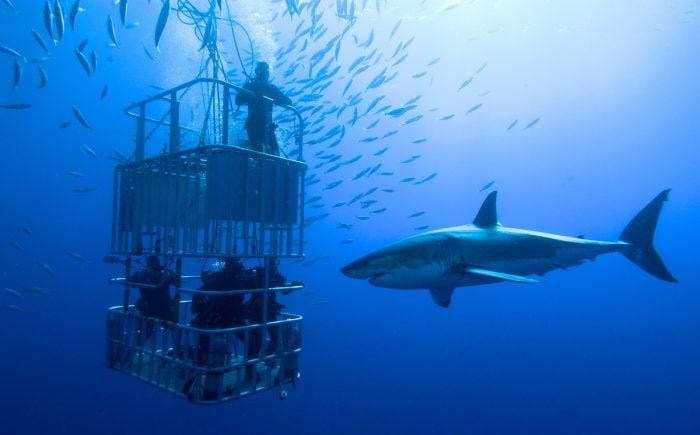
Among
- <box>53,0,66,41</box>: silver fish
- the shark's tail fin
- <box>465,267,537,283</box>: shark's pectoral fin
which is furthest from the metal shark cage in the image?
the shark's tail fin

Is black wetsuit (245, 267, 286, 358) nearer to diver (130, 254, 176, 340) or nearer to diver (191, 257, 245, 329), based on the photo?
diver (191, 257, 245, 329)

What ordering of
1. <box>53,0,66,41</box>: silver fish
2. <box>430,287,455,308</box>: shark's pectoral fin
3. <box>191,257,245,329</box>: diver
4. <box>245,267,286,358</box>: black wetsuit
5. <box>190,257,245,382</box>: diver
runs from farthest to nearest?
1. <box>53,0,66,41</box>: silver fish
2. <box>430,287,455,308</box>: shark's pectoral fin
3. <box>245,267,286,358</box>: black wetsuit
4. <box>191,257,245,329</box>: diver
5. <box>190,257,245,382</box>: diver

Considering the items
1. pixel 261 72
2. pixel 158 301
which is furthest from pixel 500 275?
pixel 261 72

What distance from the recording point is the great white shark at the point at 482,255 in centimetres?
435

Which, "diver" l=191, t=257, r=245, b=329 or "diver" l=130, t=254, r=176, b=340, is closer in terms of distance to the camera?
"diver" l=191, t=257, r=245, b=329

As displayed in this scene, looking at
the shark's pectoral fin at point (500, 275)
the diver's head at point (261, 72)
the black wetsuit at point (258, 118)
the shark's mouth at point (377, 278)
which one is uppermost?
the diver's head at point (261, 72)

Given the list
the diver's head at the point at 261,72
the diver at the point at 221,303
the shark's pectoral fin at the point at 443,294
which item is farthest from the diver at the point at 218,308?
the diver's head at the point at 261,72

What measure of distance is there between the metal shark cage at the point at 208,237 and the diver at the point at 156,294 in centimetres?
15

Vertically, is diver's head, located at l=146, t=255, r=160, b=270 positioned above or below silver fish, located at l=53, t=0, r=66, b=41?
below

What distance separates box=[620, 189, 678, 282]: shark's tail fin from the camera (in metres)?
6.16

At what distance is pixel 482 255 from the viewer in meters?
5.07

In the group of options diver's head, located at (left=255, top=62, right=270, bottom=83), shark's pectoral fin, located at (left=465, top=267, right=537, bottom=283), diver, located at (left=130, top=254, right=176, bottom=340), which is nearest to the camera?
shark's pectoral fin, located at (left=465, top=267, right=537, bottom=283)

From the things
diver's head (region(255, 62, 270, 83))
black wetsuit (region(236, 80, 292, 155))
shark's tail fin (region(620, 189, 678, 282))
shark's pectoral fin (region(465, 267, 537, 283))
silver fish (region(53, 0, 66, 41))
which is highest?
silver fish (region(53, 0, 66, 41))

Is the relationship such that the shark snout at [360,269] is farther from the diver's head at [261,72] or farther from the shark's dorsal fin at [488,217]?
the diver's head at [261,72]
